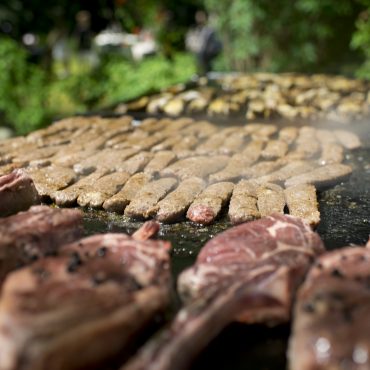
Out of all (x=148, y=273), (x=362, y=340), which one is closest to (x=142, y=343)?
(x=148, y=273)

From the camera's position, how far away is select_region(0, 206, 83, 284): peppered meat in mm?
3123

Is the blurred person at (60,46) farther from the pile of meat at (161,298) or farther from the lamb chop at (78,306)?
the lamb chop at (78,306)

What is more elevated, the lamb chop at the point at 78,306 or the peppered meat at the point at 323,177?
the lamb chop at the point at 78,306

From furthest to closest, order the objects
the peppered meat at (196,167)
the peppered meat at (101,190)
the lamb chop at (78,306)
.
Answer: the peppered meat at (196,167), the peppered meat at (101,190), the lamb chop at (78,306)

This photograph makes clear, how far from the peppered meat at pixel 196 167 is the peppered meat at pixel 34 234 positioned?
2325 millimetres

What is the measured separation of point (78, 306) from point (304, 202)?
2978 mm

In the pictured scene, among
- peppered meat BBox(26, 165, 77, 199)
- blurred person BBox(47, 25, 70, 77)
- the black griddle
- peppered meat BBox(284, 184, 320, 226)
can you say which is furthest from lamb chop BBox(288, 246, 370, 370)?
blurred person BBox(47, 25, 70, 77)

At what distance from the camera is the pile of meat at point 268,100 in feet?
28.9

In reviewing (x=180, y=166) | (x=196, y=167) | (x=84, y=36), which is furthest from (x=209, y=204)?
(x=84, y=36)

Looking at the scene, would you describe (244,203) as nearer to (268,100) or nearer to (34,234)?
(34,234)

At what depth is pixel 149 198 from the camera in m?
5.00

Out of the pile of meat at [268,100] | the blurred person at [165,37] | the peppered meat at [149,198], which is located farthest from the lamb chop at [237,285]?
the blurred person at [165,37]

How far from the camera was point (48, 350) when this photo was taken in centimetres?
216

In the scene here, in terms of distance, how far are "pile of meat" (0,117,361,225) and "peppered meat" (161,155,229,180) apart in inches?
0.5
